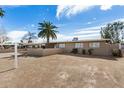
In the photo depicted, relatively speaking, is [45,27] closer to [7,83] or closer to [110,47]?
[110,47]

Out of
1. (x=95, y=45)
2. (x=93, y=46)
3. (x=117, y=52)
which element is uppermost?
(x=95, y=45)

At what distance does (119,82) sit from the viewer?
10.0 m

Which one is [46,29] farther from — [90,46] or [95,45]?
[95,45]

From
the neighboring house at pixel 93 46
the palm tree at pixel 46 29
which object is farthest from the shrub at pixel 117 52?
the palm tree at pixel 46 29

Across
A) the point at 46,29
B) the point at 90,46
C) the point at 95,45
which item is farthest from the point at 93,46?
the point at 46,29

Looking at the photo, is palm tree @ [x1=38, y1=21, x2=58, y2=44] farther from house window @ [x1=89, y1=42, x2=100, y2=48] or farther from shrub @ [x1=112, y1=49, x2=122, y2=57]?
shrub @ [x1=112, y1=49, x2=122, y2=57]

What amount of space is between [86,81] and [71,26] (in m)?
22.5

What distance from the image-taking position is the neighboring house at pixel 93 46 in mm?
23255

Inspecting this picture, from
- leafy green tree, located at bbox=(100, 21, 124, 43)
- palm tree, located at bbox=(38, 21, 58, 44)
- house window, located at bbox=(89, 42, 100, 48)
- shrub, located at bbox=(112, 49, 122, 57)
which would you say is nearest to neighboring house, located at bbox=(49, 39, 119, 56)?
house window, located at bbox=(89, 42, 100, 48)

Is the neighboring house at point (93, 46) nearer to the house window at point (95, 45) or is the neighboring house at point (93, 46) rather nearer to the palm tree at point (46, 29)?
the house window at point (95, 45)

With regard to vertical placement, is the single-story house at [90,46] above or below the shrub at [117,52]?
above

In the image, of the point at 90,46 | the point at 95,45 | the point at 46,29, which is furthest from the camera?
the point at 46,29

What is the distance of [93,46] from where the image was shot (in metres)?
24.9
